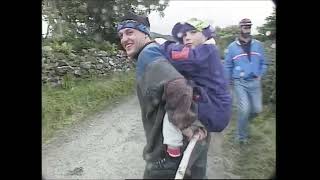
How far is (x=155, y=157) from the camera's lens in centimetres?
267

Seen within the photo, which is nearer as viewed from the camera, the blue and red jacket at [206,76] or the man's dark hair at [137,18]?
the blue and red jacket at [206,76]

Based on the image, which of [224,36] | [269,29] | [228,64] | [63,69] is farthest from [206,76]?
[63,69]

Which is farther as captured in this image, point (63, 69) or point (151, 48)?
point (63, 69)

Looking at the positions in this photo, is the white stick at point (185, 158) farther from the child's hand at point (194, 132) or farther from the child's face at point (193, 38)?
the child's face at point (193, 38)

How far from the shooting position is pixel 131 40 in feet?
8.91

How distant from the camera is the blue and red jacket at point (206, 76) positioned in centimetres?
260

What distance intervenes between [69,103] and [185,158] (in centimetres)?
73

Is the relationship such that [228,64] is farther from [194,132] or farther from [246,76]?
[194,132]

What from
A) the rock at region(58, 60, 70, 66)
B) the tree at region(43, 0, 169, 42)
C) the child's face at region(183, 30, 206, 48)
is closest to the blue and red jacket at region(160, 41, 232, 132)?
the child's face at region(183, 30, 206, 48)

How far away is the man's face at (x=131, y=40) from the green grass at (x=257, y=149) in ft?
2.14

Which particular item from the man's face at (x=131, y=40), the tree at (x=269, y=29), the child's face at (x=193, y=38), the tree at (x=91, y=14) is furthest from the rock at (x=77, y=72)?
the tree at (x=269, y=29)

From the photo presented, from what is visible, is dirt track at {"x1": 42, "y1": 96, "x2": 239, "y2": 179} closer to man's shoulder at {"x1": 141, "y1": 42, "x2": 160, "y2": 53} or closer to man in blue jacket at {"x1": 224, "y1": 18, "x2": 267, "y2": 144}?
man's shoulder at {"x1": 141, "y1": 42, "x2": 160, "y2": 53}
